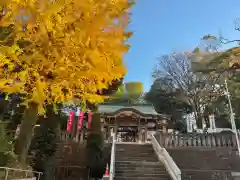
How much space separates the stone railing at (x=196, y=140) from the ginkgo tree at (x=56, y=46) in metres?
11.1

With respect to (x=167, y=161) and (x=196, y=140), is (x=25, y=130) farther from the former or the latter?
(x=196, y=140)

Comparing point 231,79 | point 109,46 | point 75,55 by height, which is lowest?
point 75,55

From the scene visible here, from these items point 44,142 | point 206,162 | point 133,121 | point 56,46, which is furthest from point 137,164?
point 56,46

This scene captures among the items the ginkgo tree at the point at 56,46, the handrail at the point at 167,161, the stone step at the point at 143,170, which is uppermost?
the ginkgo tree at the point at 56,46

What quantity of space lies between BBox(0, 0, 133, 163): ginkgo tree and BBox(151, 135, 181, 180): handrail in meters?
7.41

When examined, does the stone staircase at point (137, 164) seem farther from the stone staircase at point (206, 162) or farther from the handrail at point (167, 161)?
the stone staircase at point (206, 162)

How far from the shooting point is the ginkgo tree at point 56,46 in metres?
3.48

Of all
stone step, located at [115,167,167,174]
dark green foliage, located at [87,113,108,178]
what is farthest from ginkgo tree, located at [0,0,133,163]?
dark green foliage, located at [87,113,108,178]

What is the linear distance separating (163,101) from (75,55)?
29.0 m

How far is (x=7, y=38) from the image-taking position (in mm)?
3590

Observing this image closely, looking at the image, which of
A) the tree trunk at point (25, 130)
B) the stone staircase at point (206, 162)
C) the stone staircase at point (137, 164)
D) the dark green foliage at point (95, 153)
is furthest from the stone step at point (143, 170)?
the tree trunk at point (25, 130)

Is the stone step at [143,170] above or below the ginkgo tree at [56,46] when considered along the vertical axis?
below

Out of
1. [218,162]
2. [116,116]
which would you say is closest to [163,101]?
[116,116]

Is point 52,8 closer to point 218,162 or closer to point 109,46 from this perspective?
point 109,46
